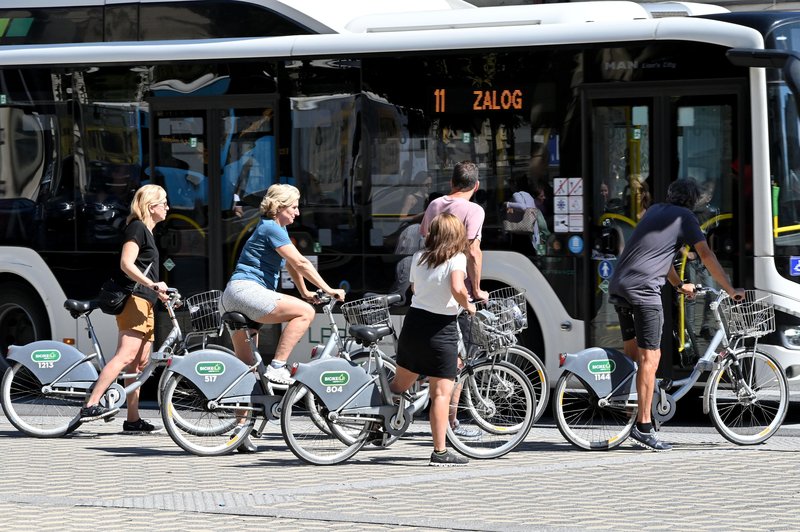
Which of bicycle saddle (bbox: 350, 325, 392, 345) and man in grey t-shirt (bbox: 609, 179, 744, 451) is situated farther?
man in grey t-shirt (bbox: 609, 179, 744, 451)

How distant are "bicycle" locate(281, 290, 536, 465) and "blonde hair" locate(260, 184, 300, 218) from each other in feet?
3.07

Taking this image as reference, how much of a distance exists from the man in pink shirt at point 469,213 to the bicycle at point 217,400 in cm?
94

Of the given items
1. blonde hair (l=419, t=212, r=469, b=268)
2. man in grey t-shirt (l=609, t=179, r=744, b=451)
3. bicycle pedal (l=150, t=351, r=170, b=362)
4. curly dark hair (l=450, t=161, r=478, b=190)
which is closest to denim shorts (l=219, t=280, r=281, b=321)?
bicycle pedal (l=150, t=351, r=170, b=362)

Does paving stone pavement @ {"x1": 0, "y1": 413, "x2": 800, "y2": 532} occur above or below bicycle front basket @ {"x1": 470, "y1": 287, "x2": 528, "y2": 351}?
below

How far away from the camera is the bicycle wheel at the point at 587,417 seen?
9391mm

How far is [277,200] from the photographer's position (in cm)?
948

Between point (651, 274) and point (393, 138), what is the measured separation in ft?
9.61

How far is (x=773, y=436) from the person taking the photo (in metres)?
10.2

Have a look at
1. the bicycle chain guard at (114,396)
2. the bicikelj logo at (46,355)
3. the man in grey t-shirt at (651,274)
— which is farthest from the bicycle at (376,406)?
the bicikelj logo at (46,355)

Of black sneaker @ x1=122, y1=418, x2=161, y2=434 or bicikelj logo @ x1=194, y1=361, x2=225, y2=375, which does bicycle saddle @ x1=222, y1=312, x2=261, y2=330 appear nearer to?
bicikelj logo @ x1=194, y1=361, x2=225, y2=375

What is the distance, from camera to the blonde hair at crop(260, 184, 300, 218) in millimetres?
9492

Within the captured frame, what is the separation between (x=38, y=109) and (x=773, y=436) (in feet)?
21.8

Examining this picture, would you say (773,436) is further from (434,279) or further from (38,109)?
(38,109)

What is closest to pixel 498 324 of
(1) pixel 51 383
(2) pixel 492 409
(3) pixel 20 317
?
(2) pixel 492 409
